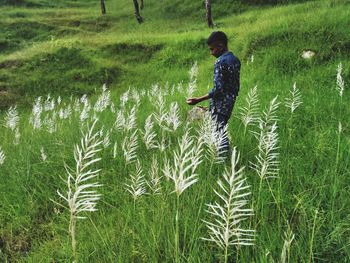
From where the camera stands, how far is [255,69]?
10.9 metres

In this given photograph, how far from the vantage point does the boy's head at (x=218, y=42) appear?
4.98 m

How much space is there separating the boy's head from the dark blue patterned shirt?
0.31 feet

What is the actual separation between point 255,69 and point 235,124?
190 inches

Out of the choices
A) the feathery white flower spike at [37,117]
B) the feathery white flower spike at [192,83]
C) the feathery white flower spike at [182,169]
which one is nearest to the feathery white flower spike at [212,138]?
the feathery white flower spike at [182,169]

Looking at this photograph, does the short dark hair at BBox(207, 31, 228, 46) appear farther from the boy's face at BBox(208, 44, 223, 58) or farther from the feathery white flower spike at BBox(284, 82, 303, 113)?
the feathery white flower spike at BBox(284, 82, 303, 113)

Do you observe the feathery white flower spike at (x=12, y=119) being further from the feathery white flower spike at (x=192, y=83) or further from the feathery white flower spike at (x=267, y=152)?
the feathery white flower spike at (x=267, y=152)

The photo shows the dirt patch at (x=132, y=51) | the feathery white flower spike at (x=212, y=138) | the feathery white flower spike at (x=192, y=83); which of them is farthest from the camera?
the dirt patch at (x=132, y=51)

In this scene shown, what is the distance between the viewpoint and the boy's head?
196 inches

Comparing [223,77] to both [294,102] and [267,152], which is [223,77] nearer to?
[294,102]

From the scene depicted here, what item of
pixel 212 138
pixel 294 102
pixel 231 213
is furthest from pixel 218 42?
pixel 231 213

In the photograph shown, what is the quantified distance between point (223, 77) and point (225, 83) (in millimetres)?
101

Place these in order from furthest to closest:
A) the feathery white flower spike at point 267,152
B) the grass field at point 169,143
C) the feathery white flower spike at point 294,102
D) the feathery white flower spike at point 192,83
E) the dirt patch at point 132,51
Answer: the dirt patch at point 132,51 < the feathery white flower spike at point 192,83 < the feathery white flower spike at point 294,102 < the grass field at point 169,143 < the feathery white flower spike at point 267,152

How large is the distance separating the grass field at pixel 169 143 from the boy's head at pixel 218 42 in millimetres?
845

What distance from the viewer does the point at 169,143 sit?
377cm
